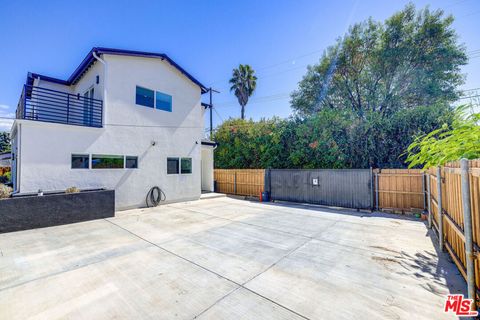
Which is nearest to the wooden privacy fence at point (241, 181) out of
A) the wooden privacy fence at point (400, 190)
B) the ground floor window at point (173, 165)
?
the ground floor window at point (173, 165)

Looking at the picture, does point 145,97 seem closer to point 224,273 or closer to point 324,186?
point 224,273

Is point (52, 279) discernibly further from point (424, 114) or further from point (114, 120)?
point (424, 114)

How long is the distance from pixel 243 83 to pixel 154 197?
1779cm

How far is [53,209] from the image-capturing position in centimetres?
631

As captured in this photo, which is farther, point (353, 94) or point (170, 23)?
point (353, 94)

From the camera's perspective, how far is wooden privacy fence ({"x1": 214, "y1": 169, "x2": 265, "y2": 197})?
1225 centimetres

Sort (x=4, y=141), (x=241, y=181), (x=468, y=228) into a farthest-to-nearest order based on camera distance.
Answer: (x=4, y=141), (x=241, y=181), (x=468, y=228)

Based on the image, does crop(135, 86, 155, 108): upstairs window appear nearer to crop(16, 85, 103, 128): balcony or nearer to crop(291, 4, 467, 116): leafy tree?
crop(16, 85, 103, 128): balcony

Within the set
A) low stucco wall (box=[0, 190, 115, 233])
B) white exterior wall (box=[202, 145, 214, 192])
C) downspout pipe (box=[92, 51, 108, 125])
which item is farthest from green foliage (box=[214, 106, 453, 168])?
low stucco wall (box=[0, 190, 115, 233])

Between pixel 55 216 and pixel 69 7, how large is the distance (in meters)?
7.23

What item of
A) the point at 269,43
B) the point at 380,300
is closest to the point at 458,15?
the point at 269,43

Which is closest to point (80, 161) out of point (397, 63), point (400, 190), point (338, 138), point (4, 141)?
point (338, 138)

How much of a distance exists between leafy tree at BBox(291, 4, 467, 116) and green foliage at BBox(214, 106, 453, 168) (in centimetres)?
211

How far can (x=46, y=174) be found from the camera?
22.5 ft
